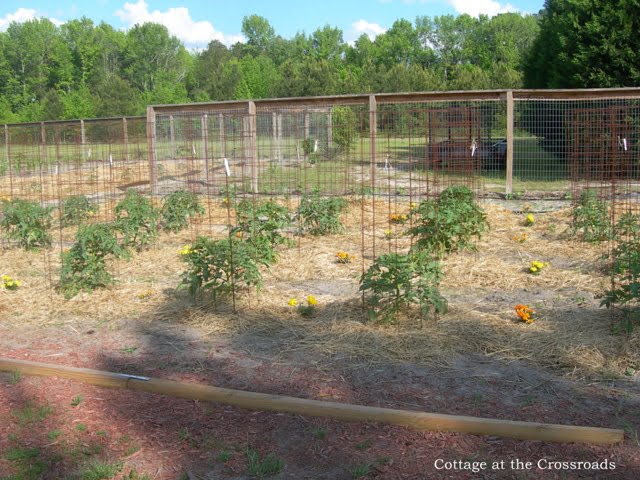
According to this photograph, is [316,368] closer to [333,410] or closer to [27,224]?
[333,410]

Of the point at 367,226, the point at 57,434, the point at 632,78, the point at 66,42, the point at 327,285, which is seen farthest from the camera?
the point at 66,42

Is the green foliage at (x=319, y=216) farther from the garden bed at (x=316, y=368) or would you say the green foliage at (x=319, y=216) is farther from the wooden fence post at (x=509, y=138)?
Answer: the wooden fence post at (x=509, y=138)

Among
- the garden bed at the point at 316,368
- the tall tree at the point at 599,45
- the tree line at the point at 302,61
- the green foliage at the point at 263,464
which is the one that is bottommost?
the green foliage at the point at 263,464

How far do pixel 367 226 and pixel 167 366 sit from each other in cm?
555

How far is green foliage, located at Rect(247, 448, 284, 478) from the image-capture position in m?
3.01

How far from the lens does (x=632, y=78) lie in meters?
14.4

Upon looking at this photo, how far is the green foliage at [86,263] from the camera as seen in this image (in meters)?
6.03

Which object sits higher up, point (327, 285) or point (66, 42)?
point (66, 42)

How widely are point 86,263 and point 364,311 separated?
2597 mm

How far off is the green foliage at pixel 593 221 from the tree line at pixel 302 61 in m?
7.56

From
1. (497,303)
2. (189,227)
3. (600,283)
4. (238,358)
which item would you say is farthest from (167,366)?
(189,227)

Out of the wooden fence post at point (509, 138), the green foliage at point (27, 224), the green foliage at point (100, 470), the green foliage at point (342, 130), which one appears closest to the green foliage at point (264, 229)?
the green foliage at point (27, 224)

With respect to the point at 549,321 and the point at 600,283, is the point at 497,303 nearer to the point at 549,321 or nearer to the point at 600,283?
the point at 549,321

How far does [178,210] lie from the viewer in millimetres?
9211
